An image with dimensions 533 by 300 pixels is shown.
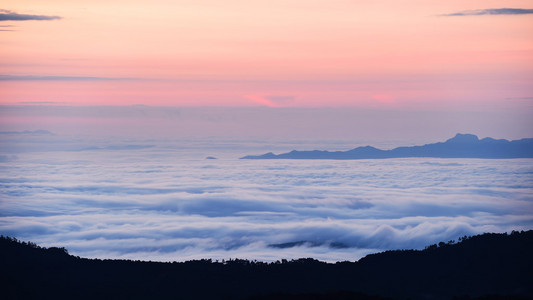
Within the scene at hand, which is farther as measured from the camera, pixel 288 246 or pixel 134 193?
pixel 134 193

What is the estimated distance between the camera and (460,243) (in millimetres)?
66188

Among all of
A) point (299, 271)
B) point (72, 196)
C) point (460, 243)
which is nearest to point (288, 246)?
point (460, 243)

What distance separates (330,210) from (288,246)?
46.2m

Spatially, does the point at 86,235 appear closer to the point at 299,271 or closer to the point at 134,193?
the point at 134,193

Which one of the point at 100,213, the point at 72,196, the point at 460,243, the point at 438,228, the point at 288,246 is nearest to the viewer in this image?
the point at 460,243

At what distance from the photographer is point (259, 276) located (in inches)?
2028

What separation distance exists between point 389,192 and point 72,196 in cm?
9022

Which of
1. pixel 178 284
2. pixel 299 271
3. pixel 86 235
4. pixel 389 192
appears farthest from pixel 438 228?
pixel 178 284

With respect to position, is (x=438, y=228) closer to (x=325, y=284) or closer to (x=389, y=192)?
(x=389, y=192)

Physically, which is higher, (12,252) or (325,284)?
(12,252)

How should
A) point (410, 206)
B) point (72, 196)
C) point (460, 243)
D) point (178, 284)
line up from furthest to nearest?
point (72, 196) → point (410, 206) → point (460, 243) → point (178, 284)

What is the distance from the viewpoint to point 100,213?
508 ft

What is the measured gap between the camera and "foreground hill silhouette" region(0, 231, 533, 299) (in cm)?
4669

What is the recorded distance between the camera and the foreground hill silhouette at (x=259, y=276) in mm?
46688
